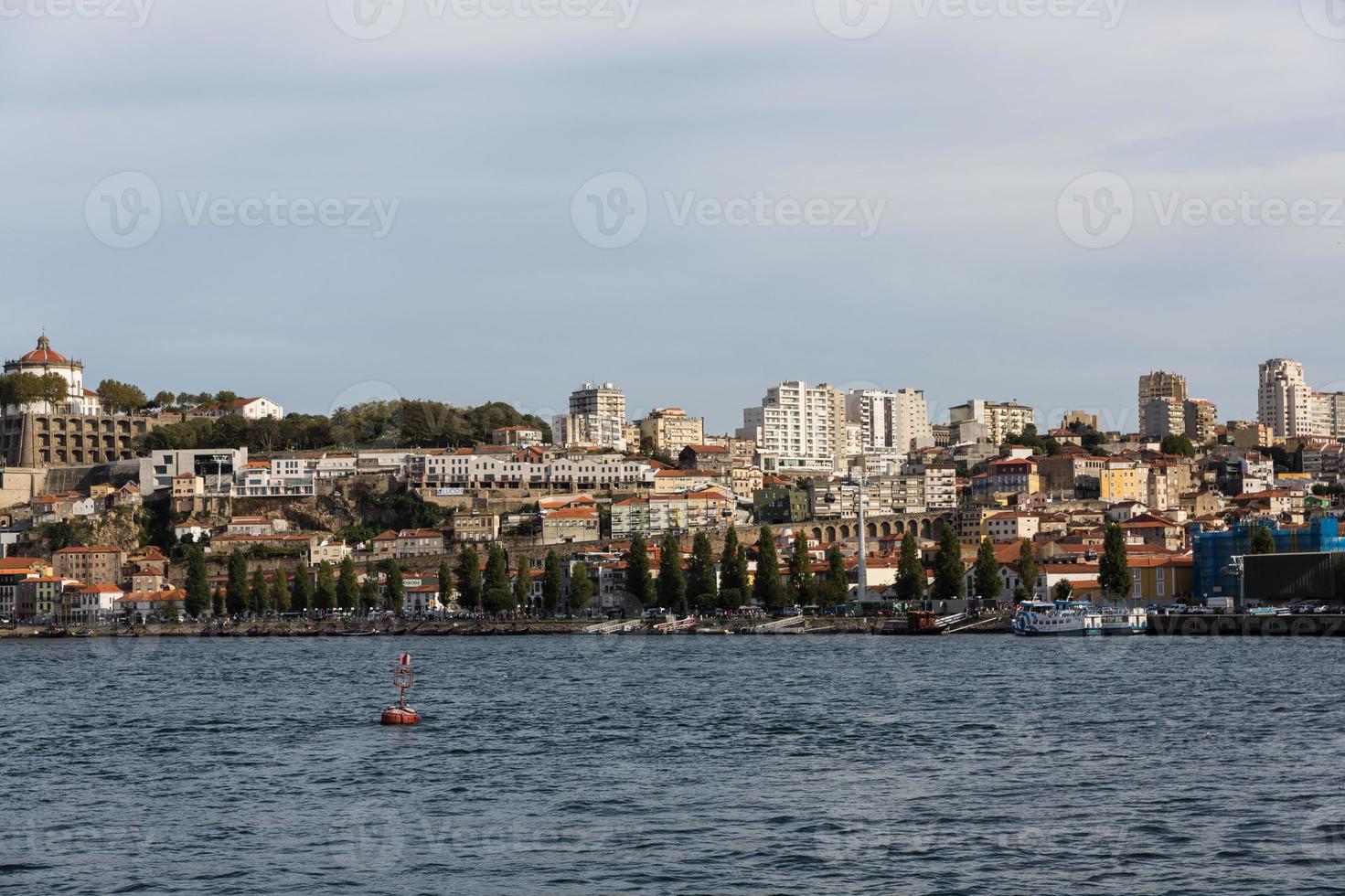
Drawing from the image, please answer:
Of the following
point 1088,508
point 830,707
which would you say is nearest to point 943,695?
point 830,707

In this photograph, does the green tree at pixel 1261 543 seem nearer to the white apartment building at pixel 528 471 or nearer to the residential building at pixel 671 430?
the white apartment building at pixel 528 471

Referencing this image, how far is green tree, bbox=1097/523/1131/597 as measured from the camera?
230 ft

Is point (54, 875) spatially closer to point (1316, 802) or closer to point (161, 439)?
point (1316, 802)

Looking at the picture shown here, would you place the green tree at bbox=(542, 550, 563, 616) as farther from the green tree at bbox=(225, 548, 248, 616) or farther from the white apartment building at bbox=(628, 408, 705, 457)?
the white apartment building at bbox=(628, 408, 705, 457)

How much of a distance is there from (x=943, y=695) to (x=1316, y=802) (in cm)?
1571

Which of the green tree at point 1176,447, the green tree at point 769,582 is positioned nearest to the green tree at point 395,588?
the green tree at point 769,582

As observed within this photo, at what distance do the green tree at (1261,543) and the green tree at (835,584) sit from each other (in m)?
17.3

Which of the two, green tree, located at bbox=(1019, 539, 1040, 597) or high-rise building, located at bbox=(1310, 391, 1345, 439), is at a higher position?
high-rise building, located at bbox=(1310, 391, 1345, 439)

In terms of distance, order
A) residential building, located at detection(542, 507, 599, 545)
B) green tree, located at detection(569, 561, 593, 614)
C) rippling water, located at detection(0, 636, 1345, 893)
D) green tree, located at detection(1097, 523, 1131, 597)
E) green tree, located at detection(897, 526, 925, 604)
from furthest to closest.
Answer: residential building, located at detection(542, 507, 599, 545) → green tree, located at detection(569, 561, 593, 614) → green tree, located at detection(897, 526, 925, 604) → green tree, located at detection(1097, 523, 1131, 597) → rippling water, located at detection(0, 636, 1345, 893)

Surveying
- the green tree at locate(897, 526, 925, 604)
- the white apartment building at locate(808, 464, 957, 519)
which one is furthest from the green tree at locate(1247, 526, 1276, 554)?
the white apartment building at locate(808, 464, 957, 519)

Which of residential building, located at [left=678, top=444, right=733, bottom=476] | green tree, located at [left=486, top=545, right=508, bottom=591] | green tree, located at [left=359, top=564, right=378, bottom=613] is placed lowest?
green tree, located at [left=359, top=564, right=378, bottom=613]

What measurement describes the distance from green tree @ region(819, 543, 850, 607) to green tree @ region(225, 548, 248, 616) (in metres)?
27.7

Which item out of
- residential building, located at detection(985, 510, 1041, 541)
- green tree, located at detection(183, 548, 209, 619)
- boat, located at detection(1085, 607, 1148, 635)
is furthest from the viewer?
residential building, located at detection(985, 510, 1041, 541)

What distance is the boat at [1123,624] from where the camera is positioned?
6419 cm
